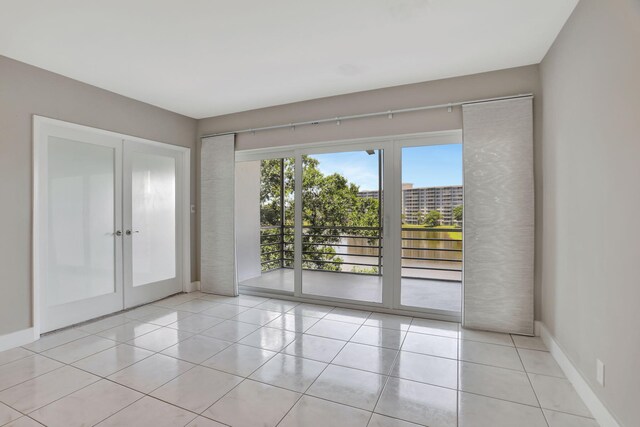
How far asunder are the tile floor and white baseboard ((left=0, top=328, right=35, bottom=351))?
79mm

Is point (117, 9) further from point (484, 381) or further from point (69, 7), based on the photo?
point (484, 381)

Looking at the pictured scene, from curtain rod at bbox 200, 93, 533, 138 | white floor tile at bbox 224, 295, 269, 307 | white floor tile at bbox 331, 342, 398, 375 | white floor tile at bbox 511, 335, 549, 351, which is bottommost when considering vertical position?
white floor tile at bbox 331, 342, 398, 375

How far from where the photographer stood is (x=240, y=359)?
258cm

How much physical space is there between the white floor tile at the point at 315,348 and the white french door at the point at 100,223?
2.35 metres

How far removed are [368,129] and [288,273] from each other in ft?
9.57

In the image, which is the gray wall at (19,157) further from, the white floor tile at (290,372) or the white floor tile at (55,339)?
the white floor tile at (290,372)

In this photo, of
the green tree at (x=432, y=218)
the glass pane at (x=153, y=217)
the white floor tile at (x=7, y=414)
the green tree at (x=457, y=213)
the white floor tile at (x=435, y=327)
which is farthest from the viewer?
the glass pane at (x=153, y=217)

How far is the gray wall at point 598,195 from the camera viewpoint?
1.52m

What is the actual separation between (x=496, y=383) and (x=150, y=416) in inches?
88.4

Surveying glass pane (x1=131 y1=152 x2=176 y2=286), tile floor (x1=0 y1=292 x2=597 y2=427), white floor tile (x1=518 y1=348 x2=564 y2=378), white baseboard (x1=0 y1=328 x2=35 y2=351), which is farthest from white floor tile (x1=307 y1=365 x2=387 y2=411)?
glass pane (x1=131 y1=152 x2=176 y2=286)

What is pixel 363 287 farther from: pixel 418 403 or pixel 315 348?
pixel 418 403

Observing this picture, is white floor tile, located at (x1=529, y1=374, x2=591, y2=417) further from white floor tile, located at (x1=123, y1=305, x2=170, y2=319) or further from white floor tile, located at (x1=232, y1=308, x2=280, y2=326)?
white floor tile, located at (x1=123, y1=305, x2=170, y2=319)

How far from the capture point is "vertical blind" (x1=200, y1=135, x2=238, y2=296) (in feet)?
14.5

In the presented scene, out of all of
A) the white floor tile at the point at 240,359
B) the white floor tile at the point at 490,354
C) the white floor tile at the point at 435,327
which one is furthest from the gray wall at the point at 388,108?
the white floor tile at the point at 240,359
